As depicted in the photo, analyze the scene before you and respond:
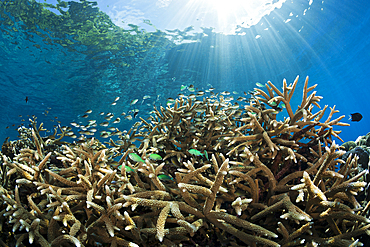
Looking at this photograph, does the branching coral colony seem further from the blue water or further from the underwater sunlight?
the blue water

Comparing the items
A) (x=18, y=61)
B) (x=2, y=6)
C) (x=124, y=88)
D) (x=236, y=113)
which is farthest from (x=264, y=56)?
(x=18, y=61)

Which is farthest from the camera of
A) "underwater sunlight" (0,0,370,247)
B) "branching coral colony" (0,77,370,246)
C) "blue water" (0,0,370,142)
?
"blue water" (0,0,370,142)

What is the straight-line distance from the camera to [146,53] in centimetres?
1936

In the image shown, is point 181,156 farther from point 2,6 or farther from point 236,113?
point 2,6

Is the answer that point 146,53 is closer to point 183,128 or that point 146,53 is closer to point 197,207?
point 183,128

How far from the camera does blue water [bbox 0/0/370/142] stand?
15988mm

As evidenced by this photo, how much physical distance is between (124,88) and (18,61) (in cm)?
1125

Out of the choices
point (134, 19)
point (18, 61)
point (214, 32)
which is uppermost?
point (214, 32)

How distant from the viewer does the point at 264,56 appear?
22250mm

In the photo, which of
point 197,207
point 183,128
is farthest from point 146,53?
point 197,207

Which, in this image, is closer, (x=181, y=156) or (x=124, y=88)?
(x=181, y=156)

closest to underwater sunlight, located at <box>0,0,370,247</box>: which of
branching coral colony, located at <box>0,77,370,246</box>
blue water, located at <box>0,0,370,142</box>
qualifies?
branching coral colony, located at <box>0,77,370,246</box>

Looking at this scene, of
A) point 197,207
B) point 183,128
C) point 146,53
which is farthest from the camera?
point 146,53

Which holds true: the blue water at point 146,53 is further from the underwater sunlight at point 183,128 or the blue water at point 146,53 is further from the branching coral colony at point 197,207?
the branching coral colony at point 197,207
